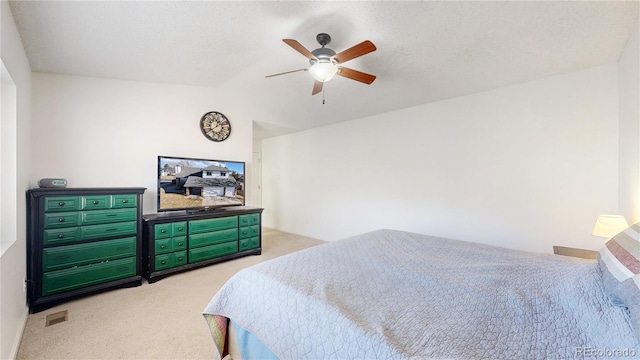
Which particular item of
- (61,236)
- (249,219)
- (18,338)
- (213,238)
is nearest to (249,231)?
(249,219)

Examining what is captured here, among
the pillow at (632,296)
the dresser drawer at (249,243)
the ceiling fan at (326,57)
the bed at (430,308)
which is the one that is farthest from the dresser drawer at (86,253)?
the pillow at (632,296)

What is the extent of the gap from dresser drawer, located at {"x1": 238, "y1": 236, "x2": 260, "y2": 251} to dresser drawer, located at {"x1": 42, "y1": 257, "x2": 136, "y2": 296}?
1.35 m

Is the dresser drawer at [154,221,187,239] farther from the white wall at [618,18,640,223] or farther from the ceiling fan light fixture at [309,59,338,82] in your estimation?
the white wall at [618,18,640,223]

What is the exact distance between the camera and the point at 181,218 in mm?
3217

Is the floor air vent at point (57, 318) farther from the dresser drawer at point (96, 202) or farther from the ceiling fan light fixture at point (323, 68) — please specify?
the ceiling fan light fixture at point (323, 68)

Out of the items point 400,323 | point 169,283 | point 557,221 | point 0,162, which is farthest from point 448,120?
point 0,162

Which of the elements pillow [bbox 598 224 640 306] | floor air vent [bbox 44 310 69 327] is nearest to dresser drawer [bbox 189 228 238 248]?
floor air vent [bbox 44 310 69 327]

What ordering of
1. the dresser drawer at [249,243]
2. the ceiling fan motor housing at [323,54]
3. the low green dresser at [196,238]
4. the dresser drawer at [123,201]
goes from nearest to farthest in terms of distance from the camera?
the ceiling fan motor housing at [323,54] < the dresser drawer at [123,201] < the low green dresser at [196,238] < the dresser drawer at [249,243]

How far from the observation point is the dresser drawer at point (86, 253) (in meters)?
2.38

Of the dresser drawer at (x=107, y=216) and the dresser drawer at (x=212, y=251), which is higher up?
the dresser drawer at (x=107, y=216)

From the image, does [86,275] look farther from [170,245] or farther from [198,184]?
[198,184]

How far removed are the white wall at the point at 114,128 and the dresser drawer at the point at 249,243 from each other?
4.30ft

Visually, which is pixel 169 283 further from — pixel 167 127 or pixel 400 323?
pixel 400 323

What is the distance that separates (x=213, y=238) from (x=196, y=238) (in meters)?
0.23
